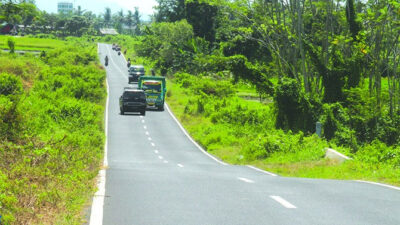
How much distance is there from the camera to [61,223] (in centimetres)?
739

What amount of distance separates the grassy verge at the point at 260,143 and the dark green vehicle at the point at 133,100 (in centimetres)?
410

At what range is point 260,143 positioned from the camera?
28438 mm

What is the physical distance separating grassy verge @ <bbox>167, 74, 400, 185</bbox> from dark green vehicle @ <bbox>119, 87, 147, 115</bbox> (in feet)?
13.4

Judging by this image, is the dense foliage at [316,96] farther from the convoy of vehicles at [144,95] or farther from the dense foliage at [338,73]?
the convoy of vehicles at [144,95]

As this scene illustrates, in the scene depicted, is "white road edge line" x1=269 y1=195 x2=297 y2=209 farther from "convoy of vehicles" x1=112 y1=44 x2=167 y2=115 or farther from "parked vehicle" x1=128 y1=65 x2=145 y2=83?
"parked vehicle" x1=128 y1=65 x2=145 y2=83

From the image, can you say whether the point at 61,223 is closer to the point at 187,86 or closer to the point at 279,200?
the point at 279,200

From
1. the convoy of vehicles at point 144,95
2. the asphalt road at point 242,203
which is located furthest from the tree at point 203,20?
the asphalt road at point 242,203

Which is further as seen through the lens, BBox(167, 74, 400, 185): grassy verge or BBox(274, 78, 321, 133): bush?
BBox(274, 78, 321, 133): bush

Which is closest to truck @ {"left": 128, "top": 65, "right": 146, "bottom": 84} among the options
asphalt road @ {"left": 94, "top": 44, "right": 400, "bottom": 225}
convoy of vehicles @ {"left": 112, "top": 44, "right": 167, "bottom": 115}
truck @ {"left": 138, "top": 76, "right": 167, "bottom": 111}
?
convoy of vehicles @ {"left": 112, "top": 44, "right": 167, "bottom": 115}

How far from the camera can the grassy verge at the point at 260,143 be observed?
1934cm

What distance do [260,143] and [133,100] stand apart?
2303cm

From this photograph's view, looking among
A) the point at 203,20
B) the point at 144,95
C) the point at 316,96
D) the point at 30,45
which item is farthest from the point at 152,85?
the point at 30,45

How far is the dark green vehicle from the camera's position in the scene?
48.2m

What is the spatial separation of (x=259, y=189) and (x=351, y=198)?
1.86 m
